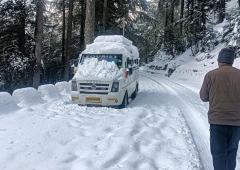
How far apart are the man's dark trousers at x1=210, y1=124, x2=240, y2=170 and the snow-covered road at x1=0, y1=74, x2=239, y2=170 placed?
4.11 ft

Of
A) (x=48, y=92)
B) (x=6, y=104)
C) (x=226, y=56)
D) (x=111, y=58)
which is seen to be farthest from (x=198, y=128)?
(x=48, y=92)

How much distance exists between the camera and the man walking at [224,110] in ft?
20.1

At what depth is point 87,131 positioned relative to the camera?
1038 cm

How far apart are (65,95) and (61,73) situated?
16253mm

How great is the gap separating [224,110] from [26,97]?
33.6ft

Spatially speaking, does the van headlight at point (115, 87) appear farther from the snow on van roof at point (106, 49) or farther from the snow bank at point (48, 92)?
the snow bank at point (48, 92)

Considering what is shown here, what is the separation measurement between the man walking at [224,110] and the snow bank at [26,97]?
9625mm

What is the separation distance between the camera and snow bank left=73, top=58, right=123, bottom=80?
15664mm

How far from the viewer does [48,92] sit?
17266 millimetres

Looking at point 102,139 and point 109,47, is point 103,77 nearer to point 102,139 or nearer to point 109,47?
point 109,47

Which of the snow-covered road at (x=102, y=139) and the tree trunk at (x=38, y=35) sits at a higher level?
the tree trunk at (x=38, y=35)

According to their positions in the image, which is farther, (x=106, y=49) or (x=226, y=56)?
(x=106, y=49)

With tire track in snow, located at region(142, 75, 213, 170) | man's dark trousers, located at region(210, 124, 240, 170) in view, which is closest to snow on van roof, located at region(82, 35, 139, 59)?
tire track in snow, located at region(142, 75, 213, 170)

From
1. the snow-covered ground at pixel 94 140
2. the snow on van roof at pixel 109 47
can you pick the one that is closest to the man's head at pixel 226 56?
the snow-covered ground at pixel 94 140
